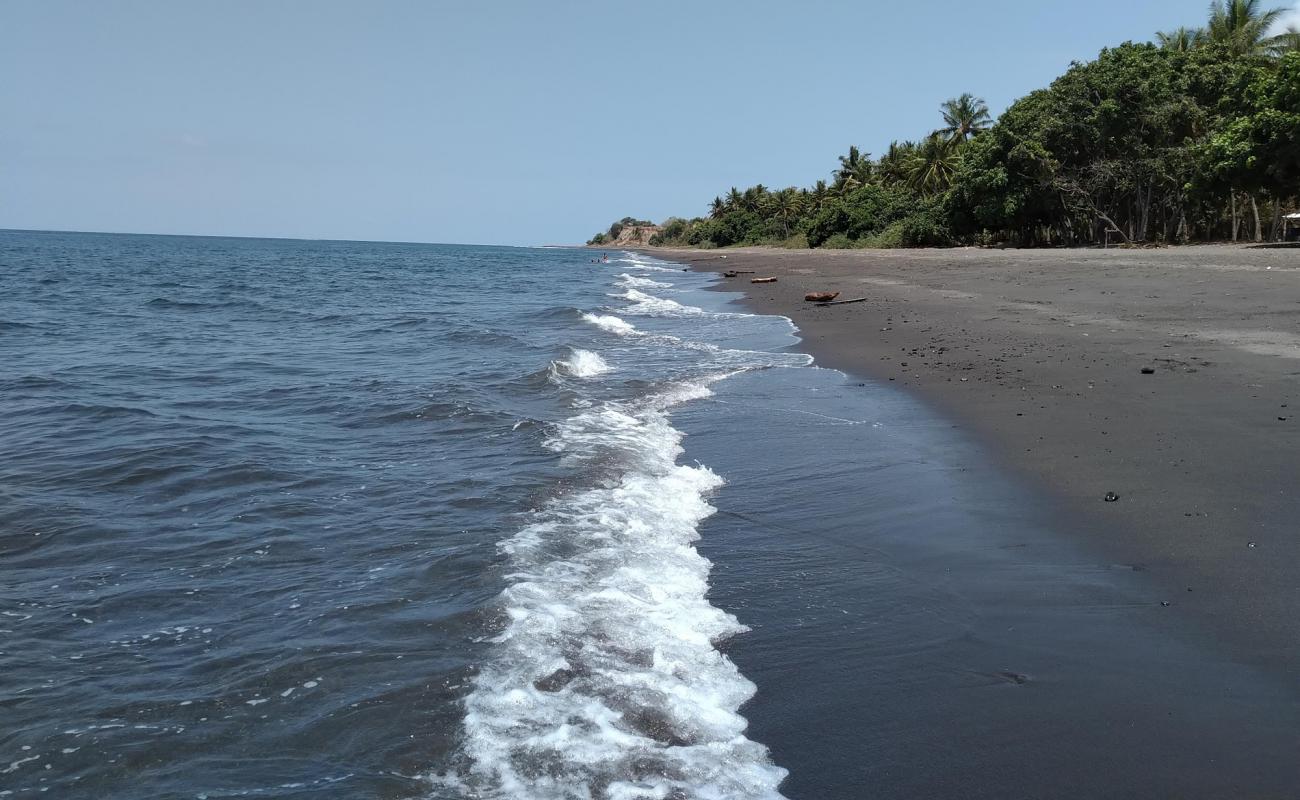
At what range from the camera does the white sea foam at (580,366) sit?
13.3 meters

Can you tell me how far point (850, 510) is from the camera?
6188 millimetres

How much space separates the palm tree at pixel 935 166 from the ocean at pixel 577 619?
5409 cm

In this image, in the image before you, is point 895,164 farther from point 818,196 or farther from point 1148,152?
point 1148,152

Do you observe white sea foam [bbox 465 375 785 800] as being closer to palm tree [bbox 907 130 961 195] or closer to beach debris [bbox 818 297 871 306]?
beach debris [bbox 818 297 871 306]

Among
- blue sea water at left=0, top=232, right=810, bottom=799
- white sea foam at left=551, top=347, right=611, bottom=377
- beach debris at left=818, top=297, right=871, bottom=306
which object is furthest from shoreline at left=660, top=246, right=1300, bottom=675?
white sea foam at left=551, top=347, right=611, bottom=377

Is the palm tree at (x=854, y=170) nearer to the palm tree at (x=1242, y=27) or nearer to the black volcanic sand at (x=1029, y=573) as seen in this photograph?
the palm tree at (x=1242, y=27)

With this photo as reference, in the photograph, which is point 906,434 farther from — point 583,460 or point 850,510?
point 583,460

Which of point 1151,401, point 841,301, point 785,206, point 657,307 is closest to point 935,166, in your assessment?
point 785,206

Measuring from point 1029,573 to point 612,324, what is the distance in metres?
16.8

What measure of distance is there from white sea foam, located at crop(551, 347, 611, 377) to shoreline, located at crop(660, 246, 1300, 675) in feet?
11.2

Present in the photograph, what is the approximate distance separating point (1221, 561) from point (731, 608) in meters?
2.58

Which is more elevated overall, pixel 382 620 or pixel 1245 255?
pixel 1245 255

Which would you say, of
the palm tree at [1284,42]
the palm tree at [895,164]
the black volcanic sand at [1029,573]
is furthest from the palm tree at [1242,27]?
the black volcanic sand at [1029,573]

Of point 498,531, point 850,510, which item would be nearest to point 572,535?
point 498,531
